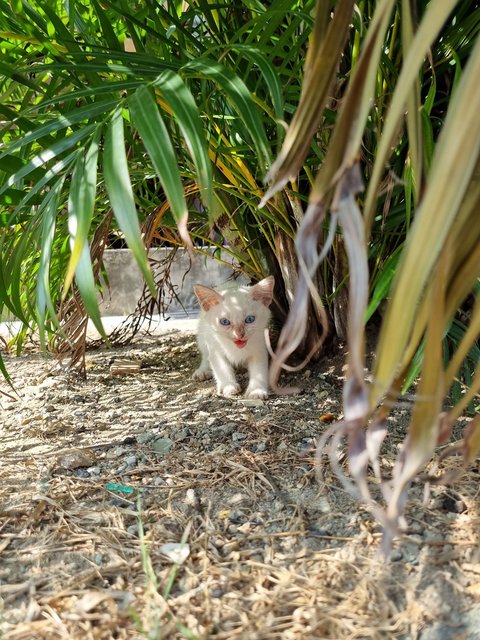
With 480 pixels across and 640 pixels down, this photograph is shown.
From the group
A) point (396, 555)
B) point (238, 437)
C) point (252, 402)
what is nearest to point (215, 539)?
point (396, 555)

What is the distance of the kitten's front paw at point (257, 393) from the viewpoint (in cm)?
134

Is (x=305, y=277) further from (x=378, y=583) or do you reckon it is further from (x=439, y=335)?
(x=378, y=583)

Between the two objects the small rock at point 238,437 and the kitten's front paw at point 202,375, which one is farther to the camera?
the kitten's front paw at point 202,375

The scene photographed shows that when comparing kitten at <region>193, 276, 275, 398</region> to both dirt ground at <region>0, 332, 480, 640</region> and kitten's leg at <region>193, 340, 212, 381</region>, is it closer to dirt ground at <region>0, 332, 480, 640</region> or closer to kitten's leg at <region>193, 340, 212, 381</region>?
kitten's leg at <region>193, 340, 212, 381</region>

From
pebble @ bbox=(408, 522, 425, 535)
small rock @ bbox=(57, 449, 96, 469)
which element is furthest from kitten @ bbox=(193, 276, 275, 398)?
pebble @ bbox=(408, 522, 425, 535)

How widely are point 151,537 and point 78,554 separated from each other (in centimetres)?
10

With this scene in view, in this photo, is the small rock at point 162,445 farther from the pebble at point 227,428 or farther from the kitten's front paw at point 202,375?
the kitten's front paw at point 202,375

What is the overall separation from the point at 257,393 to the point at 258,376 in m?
0.10

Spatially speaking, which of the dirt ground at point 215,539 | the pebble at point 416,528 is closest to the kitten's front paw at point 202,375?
the dirt ground at point 215,539

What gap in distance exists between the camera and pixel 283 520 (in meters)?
0.80

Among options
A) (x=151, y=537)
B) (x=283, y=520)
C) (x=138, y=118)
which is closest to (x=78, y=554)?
(x=151, y=537)

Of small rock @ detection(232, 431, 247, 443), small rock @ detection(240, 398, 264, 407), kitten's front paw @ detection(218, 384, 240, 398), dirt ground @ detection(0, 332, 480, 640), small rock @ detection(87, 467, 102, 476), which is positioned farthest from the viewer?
kitten's front paw @ detection(218, 384, 240, 398)

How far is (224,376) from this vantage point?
146 cm

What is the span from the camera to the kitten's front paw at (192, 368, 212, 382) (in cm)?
162
